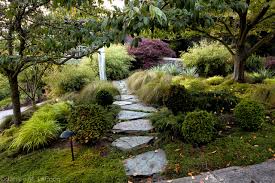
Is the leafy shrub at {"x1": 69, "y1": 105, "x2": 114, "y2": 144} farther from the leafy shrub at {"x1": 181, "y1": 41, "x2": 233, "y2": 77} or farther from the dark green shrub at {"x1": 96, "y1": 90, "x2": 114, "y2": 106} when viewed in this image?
the leafy shrub at {"x1": 181, "y1": 41, "x2": 233, "y2": 77}

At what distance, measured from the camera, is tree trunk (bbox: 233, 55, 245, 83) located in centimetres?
587

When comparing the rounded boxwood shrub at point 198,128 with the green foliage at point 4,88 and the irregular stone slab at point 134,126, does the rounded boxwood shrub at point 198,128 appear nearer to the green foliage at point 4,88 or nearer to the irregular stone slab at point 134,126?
the irregular stone slab at point 134,126

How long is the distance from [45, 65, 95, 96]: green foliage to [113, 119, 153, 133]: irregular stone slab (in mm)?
2791

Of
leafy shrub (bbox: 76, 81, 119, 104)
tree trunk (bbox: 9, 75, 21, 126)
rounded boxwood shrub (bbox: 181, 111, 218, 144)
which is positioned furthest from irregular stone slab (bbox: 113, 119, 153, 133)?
tree trunk (bbox: 9, 75, 21, 126)

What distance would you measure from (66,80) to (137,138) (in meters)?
3.45

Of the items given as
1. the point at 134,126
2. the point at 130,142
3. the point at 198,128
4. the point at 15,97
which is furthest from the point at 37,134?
the point at 198,128

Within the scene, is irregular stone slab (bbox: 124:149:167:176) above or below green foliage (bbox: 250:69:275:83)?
below

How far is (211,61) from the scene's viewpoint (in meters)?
7.84

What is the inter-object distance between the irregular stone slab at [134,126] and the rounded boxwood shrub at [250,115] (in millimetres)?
1214

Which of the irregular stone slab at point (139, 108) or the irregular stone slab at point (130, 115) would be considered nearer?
the irregular stone slab at point (130, 115)

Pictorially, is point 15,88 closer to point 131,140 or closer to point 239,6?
point 131,140

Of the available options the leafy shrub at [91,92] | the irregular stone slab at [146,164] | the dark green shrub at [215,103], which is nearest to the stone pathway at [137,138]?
the irregular stone slab at [146,164]

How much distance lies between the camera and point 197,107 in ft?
13.2

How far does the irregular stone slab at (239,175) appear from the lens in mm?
2512
